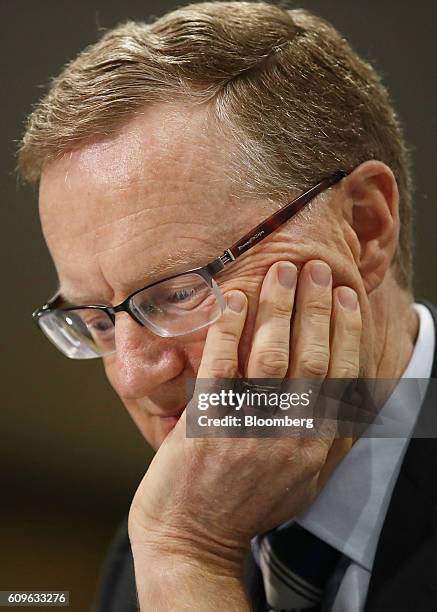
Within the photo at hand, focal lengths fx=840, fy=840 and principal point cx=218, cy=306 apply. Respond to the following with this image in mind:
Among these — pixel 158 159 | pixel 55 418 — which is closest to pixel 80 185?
pixel 158 159

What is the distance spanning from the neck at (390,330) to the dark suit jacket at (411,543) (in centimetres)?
8

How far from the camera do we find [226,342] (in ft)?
3.61

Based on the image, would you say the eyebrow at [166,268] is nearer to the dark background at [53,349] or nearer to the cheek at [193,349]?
the cheek at [193,349]

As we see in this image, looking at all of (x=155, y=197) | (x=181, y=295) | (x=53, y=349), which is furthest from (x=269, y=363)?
(x=53, y=349)

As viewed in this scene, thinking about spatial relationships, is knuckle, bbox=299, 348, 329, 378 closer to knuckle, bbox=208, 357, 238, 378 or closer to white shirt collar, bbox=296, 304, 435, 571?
knuckle, bbox=208, 357, 238, 378

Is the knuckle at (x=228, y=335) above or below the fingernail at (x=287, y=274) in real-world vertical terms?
below

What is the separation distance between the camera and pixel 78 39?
1.52m

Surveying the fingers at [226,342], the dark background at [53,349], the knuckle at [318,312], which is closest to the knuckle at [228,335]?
the fingers at [226,342]

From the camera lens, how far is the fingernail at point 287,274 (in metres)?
1.12

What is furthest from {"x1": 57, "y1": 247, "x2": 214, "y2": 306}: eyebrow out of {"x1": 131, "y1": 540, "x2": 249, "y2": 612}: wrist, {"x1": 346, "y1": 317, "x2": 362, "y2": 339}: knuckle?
{"x1": 131, "y1": 540, "x2": 249, "y2": 612}: wrist

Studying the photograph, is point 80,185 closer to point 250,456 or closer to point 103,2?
point 250,456

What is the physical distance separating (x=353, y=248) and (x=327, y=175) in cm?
11

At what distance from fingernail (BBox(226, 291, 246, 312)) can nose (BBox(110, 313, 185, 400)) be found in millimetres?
100

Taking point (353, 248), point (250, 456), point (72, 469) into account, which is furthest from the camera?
point (72, 469)
